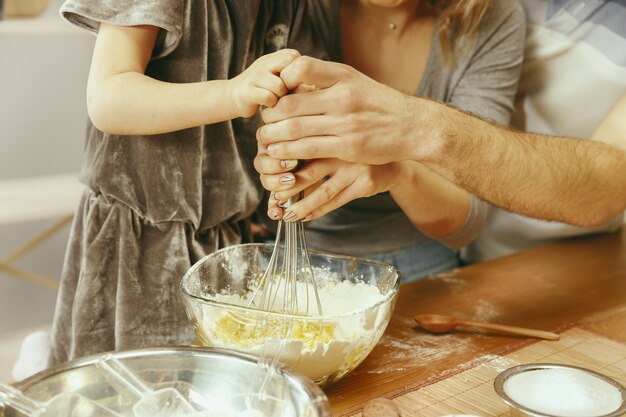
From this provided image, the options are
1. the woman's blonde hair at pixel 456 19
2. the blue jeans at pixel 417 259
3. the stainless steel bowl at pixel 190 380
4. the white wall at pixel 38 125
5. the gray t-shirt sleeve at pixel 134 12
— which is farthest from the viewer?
the white wall at pixel 38 125

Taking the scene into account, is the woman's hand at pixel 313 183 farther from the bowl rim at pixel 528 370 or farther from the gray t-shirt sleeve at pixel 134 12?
the bowl rim at pixel 528 370

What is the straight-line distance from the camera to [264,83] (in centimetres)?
93

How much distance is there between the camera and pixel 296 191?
1002 mm

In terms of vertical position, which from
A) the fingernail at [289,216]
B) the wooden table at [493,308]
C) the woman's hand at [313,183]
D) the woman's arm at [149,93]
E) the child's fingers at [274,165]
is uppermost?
the woman's arm at [149,93]

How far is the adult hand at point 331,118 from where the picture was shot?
0.97 metres

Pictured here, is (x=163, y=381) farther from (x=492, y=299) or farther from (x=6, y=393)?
(x=492, y=299)

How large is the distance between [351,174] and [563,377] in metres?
0.40

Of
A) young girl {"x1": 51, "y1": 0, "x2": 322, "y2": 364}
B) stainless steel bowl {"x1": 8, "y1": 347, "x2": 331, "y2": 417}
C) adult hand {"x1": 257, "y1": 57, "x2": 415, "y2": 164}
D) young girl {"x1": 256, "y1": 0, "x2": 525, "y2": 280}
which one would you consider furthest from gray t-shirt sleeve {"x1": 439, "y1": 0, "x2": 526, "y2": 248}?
stainless steel bowl {"x1": 8, "y1": 347, "x2": 331, "y2": 417}

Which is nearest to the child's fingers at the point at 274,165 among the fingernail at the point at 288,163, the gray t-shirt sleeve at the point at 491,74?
the fingernail at the point at 288,163

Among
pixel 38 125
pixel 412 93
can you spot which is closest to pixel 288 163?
pixel 412 93

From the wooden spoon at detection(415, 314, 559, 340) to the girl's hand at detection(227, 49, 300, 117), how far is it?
389mm

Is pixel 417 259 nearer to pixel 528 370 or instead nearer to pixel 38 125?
pixel 528 370

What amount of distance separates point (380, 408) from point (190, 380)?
8.6 inches

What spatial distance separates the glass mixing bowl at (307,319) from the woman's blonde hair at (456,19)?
0.65 m
